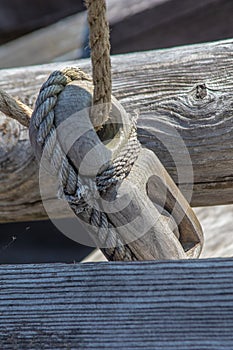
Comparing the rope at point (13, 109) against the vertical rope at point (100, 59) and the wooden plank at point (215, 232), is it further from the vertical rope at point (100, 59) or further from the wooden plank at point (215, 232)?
the wooden plank at point (215, 232)

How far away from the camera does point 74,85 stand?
134 centimetres

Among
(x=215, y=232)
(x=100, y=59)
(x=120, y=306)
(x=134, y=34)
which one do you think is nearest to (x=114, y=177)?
(x=100, y=59)

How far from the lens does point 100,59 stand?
50.6 inches

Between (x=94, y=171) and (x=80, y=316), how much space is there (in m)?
0.32

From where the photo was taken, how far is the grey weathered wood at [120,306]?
95 centimetres

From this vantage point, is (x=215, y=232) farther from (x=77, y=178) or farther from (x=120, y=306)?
(x=120, y=306)

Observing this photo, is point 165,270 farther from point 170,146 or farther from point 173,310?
point 170,146

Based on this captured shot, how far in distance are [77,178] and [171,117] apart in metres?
0.39

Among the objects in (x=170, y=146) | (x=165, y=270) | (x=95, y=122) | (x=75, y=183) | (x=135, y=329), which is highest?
(x=170, y=146)

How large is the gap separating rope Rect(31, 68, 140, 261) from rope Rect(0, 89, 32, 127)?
99 millimetres

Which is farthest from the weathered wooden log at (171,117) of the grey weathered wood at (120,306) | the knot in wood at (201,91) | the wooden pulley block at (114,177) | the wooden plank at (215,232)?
the wooden plank at (215,232)

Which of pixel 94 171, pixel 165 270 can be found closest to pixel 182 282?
pixel 165 270

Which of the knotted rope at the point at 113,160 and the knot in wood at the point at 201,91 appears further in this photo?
the knot in wood at the point at 201,91

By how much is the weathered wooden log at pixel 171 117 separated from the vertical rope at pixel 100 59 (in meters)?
0.25
